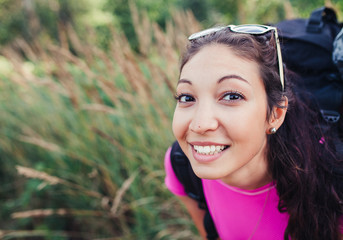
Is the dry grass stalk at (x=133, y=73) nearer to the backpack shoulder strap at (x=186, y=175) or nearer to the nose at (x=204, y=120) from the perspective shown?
the backpack shoulder strap at (x=186, y=175)

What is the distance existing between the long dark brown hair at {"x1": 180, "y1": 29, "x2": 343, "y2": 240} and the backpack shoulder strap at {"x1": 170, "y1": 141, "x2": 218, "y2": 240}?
33 centimetres

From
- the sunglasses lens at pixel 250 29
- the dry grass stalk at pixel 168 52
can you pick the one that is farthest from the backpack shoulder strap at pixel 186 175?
the dry grass stalk at pixel 168 52

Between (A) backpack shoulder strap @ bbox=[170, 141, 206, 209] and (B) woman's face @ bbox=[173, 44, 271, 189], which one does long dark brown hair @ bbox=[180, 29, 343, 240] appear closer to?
(B) woman's face @ bbox=[173, 44, 271, 189]

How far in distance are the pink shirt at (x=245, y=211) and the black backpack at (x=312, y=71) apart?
7cm

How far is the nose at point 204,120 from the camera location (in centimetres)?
84

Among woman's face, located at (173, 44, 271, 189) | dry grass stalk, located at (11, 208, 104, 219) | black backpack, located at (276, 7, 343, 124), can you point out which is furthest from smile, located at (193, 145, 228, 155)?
dry grass stalk, located at (11, 208, 104, 219)

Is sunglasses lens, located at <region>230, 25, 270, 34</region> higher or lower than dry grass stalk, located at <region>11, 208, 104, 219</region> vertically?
higher

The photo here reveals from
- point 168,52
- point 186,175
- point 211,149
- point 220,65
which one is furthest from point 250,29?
point 168,52

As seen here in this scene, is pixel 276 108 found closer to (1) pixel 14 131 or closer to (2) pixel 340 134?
(2) pixel 340 134

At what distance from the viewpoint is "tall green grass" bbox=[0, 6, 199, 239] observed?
6.38ft

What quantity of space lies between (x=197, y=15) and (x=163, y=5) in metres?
2.95

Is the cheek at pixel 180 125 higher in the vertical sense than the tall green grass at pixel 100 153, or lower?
higher

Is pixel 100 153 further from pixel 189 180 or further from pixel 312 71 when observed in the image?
pixel 312 71

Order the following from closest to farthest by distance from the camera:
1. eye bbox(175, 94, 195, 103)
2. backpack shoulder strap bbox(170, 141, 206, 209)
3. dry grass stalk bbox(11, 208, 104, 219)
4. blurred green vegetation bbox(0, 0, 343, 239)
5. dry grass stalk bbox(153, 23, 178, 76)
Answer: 1. eye bbox(175, 94, 195, 103)
2. backpack shoulder strap bbox(170, 141, 206, 209)
3. dry grass stalk bbox(11, 208, 104, 219)
4. blurred green vegetation bbox(0, 0, 343, 239)
5. dry grass stalk bbox(153, 23, 178, 76)
